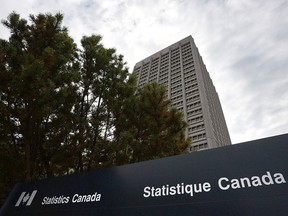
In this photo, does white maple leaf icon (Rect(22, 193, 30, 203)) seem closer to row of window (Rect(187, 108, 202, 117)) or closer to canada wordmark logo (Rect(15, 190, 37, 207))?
canada wordmark logo (Rect(15, 190, 37, 207))

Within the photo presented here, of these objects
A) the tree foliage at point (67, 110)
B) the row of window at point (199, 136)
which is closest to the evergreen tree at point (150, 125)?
the tree foliage at point (67, 110)

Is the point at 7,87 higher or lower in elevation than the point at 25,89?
higher

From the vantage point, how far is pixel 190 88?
5925 centimetres

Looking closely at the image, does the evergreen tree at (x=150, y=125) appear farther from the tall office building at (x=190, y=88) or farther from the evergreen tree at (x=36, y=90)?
the tall office building at (x=190, y=88)

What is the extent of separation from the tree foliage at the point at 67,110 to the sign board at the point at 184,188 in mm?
1679

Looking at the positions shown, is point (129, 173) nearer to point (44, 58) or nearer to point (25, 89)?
point (25, 89)

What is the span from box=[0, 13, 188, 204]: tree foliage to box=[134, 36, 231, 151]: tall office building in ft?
99.8

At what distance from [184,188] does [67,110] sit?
415 centimetres

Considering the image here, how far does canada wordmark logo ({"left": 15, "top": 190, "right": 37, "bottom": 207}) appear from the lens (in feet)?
14.5

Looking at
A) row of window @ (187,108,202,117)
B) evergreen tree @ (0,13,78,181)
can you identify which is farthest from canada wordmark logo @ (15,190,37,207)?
row of window @ (187,108,202,117)

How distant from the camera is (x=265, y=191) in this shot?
2695 millimetres

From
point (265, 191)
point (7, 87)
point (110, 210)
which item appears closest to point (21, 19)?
point (7, 87)

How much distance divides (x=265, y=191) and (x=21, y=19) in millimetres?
7124

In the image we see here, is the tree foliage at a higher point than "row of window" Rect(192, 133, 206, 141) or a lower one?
lower
